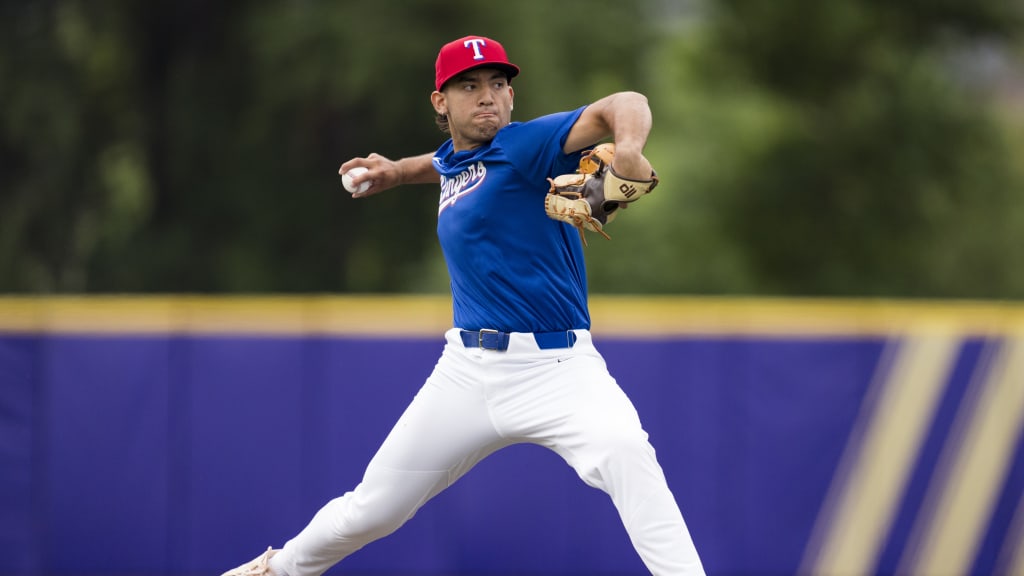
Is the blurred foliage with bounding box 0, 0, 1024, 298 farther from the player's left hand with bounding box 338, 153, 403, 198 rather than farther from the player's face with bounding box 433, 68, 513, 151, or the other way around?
the player's face with bounding box 433, 68, 513, 151

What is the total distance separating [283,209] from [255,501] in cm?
1098

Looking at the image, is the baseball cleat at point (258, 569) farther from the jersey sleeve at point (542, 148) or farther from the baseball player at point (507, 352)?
the jersey sleeve at point (542, 148)

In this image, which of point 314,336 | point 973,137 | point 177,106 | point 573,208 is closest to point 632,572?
point 314,336

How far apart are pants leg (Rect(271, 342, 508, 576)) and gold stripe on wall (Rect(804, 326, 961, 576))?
16.4 ft

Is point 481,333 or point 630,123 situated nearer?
point 630,123

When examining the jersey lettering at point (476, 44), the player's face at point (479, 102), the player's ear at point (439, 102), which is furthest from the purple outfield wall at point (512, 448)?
the jersey lettering at point (476, 44)

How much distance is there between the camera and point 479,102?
4.89m

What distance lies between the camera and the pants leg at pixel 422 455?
495cm

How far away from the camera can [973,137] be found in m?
22.0

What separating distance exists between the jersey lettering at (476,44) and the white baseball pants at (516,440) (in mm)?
1019

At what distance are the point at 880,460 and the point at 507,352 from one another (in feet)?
17.1

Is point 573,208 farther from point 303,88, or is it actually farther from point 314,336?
point 303,88

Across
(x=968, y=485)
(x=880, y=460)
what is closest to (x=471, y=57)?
(x=880, y=460)

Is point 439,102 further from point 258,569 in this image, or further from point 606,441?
point 258,569
